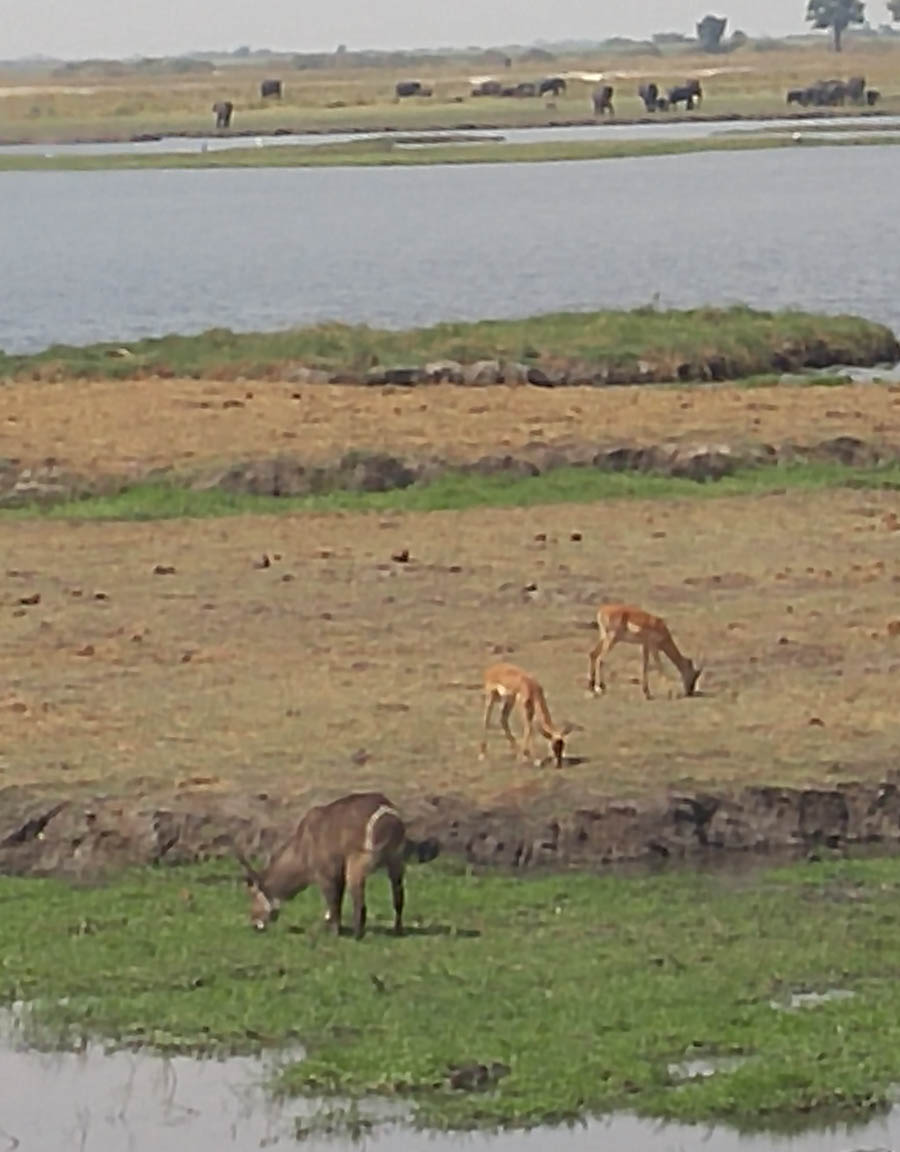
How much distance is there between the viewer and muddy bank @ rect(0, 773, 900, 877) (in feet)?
38.2

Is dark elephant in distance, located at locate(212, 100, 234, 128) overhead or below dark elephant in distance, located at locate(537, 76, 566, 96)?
overhead

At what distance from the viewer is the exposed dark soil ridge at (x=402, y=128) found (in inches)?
3258

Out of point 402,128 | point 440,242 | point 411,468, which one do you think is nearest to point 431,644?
point 411,468

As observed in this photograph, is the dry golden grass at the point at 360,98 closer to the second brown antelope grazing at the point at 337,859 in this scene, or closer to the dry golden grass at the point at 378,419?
the dry golden grass at the point at 378,419

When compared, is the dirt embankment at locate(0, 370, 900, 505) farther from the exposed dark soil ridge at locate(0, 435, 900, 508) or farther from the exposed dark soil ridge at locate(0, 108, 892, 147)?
the exposed dark soil ridge at locate(0, 108, 892, 147)

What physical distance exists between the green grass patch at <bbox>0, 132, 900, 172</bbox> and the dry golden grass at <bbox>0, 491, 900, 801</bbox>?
47814 mm

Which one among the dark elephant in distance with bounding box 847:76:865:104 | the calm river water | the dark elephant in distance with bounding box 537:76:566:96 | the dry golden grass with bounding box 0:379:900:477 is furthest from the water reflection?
the dark elephant in distance with bounding box 537:76:566:96

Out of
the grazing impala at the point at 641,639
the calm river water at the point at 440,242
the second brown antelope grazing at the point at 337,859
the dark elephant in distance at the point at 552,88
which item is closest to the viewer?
the second brown antelope grazing at the point at 337,859

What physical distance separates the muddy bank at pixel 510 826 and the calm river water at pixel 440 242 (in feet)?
71.9

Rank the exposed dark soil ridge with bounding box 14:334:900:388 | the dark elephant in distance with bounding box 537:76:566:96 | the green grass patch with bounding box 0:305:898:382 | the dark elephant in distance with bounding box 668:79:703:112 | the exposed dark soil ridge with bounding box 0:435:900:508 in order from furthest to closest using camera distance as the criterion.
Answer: the dark elephant in distance with bounding box 537:76:566:96 → the dark elephant in distance with bounding box 668:79:703:112 → the green grass patch with bounding box 0:305:898:382 → the exposed dark soil ridge with bounding box 14:334:900:388 → the exposed dark soil ridge with bounding box 0:435:900:508

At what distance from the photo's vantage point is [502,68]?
147500 millimetres

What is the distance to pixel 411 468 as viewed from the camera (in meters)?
20.8

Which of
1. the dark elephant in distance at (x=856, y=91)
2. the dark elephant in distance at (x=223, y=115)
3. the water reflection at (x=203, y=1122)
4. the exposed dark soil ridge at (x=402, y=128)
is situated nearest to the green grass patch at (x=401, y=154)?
the dark elephant in distance at (x=223, y=115)

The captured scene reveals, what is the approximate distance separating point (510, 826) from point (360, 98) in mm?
92485
